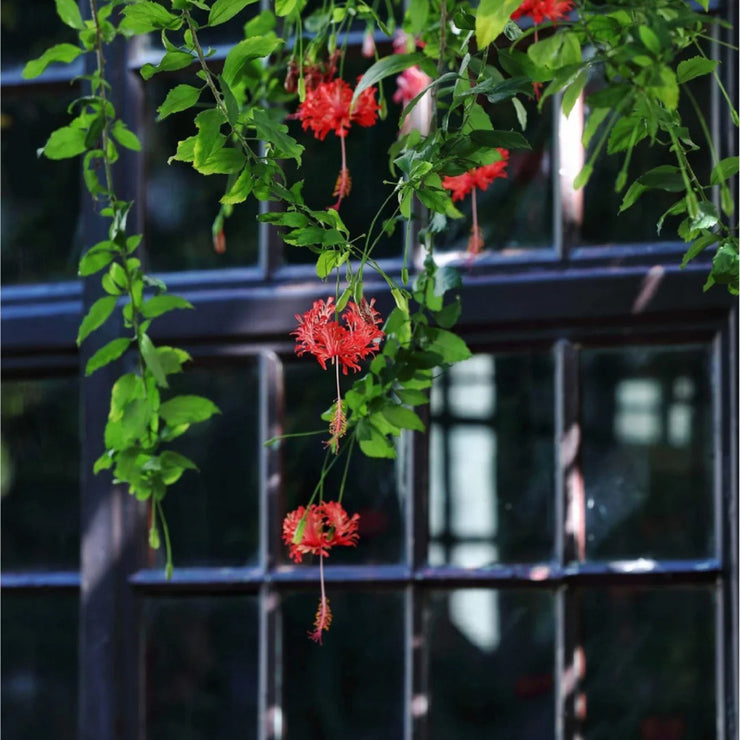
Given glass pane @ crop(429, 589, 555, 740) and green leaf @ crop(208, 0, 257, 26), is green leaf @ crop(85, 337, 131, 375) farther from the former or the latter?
glass pane @ crop(429, 589, 555, 740)

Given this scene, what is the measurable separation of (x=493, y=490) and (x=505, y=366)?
173mm

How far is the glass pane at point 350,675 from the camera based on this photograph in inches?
59.7

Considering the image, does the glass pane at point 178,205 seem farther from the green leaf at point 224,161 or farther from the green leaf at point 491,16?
the green leaf at point 491,16

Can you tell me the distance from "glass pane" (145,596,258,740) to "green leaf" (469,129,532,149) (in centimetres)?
82

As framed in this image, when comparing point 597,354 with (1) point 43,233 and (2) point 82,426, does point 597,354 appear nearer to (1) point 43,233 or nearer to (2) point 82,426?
(2) point 82,426

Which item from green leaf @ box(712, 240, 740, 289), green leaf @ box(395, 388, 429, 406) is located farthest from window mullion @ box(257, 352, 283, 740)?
green leaf @ box(712, 240, 740, 289)

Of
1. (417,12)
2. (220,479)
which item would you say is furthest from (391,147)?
(220,479)

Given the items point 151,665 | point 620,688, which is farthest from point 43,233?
point 620,688

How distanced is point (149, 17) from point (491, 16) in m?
0.33

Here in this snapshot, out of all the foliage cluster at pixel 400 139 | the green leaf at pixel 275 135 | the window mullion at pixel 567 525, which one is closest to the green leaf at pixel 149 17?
the foliage cluster at pixel 400 139

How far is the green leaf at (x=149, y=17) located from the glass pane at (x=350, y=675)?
821 mm

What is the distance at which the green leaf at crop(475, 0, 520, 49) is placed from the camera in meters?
0.90

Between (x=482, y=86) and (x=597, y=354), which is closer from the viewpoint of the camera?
(x=482, y=86)

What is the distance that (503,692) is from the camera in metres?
1.49
